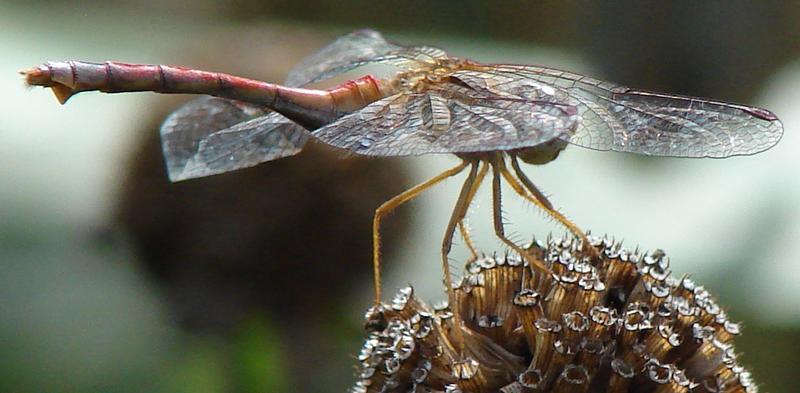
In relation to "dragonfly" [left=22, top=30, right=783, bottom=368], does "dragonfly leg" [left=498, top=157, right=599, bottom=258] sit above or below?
below

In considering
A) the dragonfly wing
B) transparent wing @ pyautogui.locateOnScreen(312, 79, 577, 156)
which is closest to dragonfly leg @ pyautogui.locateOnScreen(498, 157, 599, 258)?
transparent wing @ pyautogui.locateOnScreen(312, 79, 577, 156)

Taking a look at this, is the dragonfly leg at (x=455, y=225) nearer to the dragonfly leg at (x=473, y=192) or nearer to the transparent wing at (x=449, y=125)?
the dragonfly leg at (x=473, y=192)

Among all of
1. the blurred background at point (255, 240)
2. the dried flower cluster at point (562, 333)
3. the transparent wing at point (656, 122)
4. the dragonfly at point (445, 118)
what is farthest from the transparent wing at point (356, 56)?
the blurred background at point (255, 240)

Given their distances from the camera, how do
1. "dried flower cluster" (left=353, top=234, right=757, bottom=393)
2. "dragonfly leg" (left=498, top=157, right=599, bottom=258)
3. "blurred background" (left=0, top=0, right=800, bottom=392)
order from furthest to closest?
1. "blurred background" (left=0, top=0, right=800, bottom=392)
2. "dragonfly leg" (left=498, top=157, right=599, bottom=258)
3. "dried flower cluster" (left=353, top=234, right=757, bottom=393)

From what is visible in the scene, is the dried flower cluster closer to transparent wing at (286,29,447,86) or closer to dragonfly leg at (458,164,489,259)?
dragonfly leg at (458,164,489,259)

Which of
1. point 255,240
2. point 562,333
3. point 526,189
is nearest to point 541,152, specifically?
point 526,189

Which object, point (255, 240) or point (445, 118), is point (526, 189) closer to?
point (445, 118)

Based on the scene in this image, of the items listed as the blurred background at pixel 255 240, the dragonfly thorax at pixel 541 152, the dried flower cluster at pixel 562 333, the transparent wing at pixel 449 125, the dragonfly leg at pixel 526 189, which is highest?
the transparent wing at pixel 449 125

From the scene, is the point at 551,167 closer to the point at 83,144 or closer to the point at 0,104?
the point at 83,144
